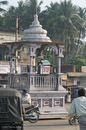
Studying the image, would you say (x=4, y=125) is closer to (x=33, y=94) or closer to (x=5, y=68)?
(x=33, y=94)

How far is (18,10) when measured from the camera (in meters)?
68.1

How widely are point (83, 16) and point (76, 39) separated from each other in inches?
172

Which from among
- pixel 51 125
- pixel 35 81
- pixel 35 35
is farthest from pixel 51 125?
pixel 35 35

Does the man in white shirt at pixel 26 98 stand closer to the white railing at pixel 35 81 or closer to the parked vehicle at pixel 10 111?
the white railing at pixel 35 81

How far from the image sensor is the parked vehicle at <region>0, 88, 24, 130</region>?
12.8 m

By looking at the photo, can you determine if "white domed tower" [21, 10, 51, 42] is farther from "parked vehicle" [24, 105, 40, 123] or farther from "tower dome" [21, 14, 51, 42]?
"parked vehicle" [24, 105, 40, 123]

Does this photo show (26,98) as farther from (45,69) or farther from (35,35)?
(35,35)

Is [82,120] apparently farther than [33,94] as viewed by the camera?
No

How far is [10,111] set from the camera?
12977 mm

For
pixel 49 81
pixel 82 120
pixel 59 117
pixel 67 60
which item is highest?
pixel 82 120

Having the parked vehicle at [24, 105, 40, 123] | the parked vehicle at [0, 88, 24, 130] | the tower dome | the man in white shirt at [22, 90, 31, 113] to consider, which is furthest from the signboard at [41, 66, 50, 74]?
the parked vehicle at [0, 88, 24, 130]

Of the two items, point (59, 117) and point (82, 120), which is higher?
point (82, 120)

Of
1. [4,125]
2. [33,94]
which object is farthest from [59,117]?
[4,125]

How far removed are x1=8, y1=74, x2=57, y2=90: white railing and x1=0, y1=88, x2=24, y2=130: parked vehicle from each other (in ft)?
20.1
